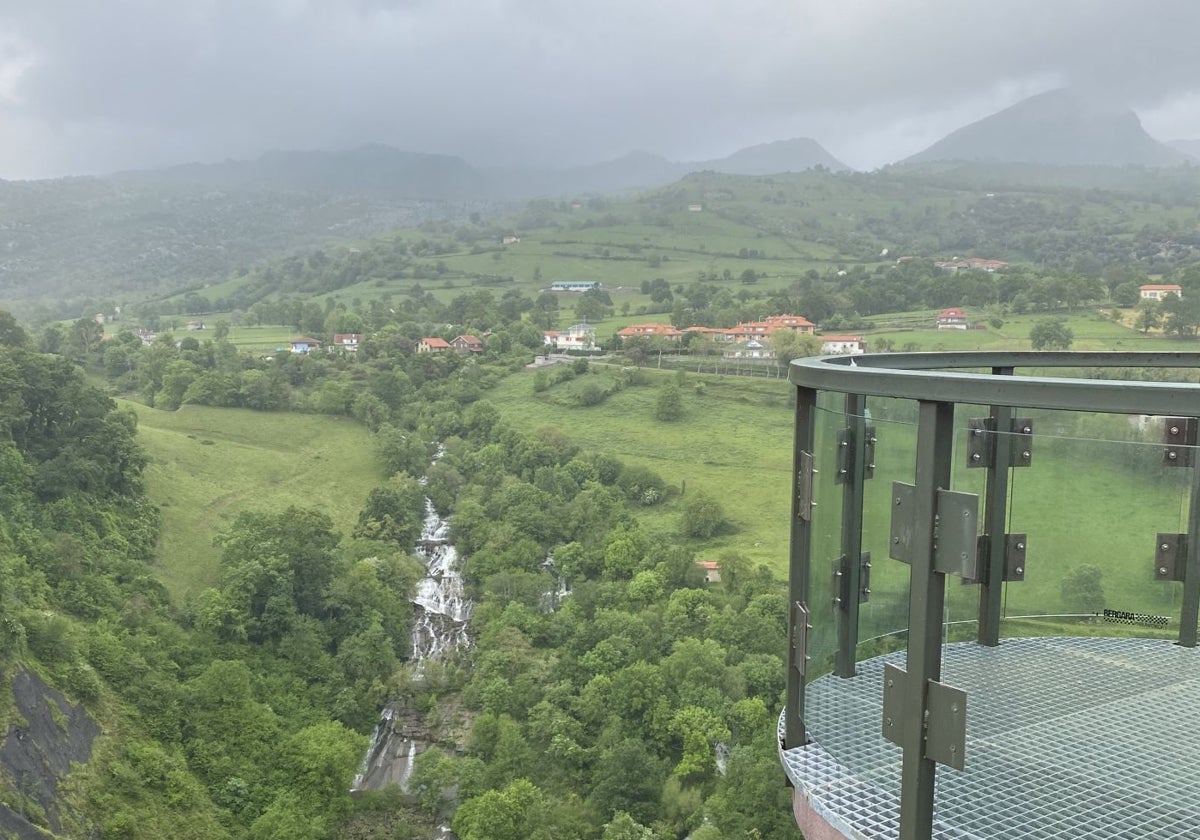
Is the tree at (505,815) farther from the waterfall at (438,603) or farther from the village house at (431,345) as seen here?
the village house at (431,345)

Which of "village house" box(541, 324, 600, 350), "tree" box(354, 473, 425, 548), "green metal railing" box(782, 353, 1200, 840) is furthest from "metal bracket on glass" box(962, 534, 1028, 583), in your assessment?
"village house" box(541, 324, 600, 350)

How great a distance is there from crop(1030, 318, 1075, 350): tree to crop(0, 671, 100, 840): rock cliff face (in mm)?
44234

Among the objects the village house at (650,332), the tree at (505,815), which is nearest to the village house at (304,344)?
the village house at (650,332)

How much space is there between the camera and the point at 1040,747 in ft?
10.4

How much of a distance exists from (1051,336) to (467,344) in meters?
37.4

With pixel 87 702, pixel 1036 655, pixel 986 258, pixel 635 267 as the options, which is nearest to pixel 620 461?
pixel 87 702

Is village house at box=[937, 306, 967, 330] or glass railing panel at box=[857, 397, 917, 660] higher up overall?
glass railing panel at box=[857, 397, 917, 660]

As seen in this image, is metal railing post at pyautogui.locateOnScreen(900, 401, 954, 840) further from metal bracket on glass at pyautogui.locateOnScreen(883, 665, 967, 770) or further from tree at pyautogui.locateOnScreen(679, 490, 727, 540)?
tree at pyautogui.locateOnScreen(679, 490, 727, 540)

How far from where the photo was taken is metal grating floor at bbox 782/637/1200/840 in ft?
9.23

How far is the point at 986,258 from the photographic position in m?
94.7

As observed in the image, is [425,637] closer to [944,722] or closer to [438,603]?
[438,603]

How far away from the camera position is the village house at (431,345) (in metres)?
59.7

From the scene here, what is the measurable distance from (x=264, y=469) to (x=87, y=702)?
19968mm

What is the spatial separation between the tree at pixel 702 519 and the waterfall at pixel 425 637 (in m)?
9.17
